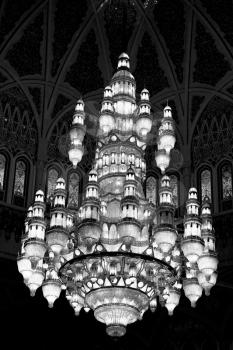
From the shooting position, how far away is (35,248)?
1341cm

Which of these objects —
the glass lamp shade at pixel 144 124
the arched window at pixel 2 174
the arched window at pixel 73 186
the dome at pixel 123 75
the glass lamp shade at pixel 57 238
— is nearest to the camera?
the glass lamp shade at pixel 57 238

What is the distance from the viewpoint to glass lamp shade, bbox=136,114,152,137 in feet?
48.6

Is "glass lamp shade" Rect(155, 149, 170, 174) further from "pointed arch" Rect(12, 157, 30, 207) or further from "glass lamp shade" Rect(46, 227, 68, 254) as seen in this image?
"pointed arch" Rect(12, 157, 30, 207)

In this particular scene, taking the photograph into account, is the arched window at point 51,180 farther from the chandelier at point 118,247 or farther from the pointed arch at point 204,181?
the chandelier at point 118,247

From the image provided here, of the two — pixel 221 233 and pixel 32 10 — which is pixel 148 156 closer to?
pixel 221 233

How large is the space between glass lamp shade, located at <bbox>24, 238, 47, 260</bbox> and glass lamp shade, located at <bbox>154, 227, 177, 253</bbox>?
194cm

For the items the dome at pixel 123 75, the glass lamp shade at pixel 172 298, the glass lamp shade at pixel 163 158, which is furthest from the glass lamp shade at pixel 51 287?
the dome at pixel 123 75

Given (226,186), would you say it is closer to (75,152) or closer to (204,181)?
(204,181)

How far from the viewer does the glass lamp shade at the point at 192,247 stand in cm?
1337

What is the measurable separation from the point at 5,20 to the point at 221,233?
762cm

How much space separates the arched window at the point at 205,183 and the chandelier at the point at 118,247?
6.00m

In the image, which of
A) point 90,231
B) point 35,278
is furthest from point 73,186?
point 90,231

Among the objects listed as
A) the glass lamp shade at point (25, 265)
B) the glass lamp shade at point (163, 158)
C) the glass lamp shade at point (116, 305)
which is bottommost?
the glass lamp shade at point (116, 305)

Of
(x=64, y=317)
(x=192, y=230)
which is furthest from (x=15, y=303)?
(x=192, y=230)
